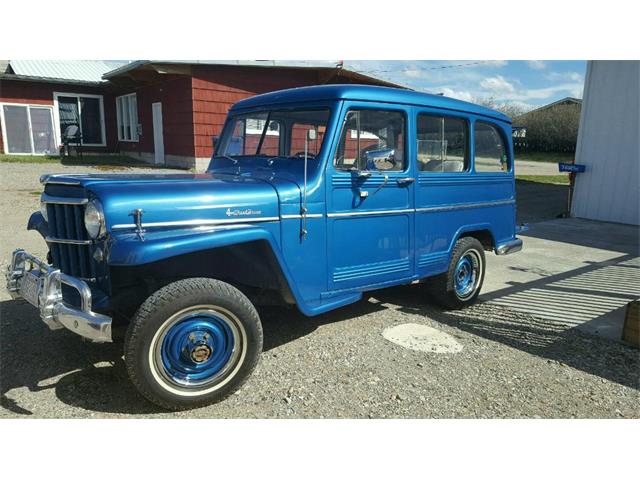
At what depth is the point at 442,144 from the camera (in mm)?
4812

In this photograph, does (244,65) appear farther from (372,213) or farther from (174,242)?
(174,242)

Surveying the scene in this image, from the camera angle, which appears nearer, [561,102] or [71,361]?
[71,361]

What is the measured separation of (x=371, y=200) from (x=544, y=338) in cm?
219

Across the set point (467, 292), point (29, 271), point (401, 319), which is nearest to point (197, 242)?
point (29, 271)

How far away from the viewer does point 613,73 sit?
1115 cm

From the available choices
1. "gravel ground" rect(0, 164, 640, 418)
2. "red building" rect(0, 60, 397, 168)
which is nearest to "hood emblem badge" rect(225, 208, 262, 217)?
"gravel ground" rect(0, 164, 640, 418)

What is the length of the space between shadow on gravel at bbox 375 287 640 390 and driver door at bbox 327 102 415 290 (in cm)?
93

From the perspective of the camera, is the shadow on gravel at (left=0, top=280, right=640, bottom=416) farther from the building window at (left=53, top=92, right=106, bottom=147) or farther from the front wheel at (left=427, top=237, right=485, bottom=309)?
the building window at (left=53, top=92, right=106, bottom=147)

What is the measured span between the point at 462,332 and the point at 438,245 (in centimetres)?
89

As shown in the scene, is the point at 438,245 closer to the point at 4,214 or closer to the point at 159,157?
the point at 4,214

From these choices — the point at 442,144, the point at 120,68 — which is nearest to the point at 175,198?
the point at 442,144

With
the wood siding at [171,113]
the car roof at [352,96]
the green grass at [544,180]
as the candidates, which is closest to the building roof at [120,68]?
the wood siding at [171,113]

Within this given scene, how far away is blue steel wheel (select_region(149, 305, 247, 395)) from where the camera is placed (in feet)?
9.95

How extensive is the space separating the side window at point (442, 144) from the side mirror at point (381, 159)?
1.15ft
